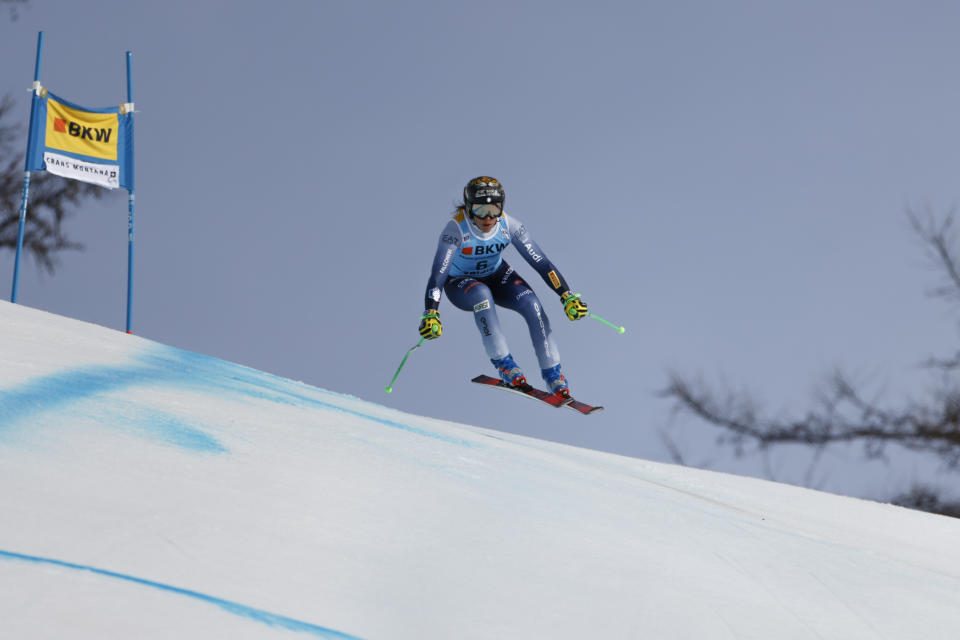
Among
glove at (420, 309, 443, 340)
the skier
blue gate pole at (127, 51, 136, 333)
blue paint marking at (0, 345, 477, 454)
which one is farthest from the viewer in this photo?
blue gate pole at (127, 51, 136, 333)

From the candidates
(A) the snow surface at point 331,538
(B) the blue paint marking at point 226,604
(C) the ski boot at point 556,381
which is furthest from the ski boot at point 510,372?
(B) the blue paint marking at point 226,604

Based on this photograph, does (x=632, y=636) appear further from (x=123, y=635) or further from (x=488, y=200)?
(x=488, y=200)

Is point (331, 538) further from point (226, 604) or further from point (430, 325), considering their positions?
point (430, 325)

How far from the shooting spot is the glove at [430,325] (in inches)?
217

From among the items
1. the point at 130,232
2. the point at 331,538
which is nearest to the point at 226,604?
the point at 331,538

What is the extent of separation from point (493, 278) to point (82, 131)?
14.8 feet

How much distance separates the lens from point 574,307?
5926mm

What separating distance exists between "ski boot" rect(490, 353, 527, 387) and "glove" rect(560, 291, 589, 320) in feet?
1.58

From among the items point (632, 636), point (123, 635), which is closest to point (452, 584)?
point (632, 636)

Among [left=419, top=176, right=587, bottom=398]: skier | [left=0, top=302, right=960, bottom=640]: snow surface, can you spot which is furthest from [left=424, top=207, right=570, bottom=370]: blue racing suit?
[left=0, top=302, right=960, bottom=640]: snow surface

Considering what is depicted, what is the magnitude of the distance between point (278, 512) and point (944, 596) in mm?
2254

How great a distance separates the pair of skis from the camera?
5828mm

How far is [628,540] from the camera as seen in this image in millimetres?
2684

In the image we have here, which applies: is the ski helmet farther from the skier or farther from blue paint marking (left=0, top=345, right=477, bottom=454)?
blue paint marking (left=0, top=345, right=477, bottom=454)
